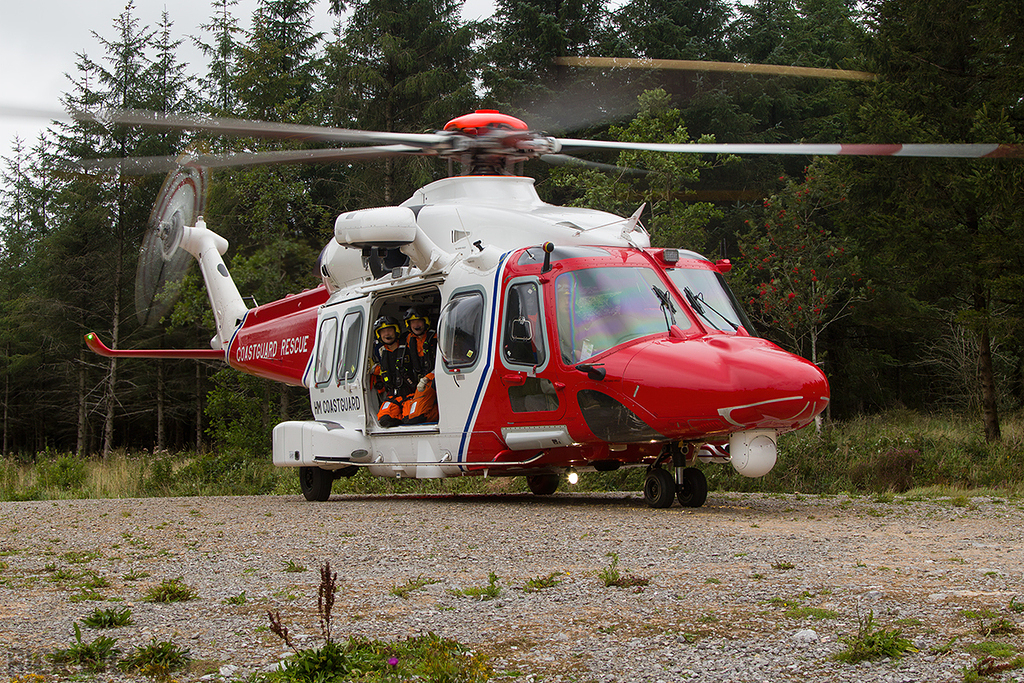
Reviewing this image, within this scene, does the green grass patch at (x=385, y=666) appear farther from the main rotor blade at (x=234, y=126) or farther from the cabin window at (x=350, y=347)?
the cabin window at (x=350, y=347)

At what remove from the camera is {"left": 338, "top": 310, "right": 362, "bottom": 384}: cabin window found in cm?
1219

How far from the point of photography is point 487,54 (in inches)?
1172

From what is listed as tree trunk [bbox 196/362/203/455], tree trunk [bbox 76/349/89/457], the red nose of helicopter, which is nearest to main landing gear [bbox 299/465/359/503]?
the red nose of helicopter

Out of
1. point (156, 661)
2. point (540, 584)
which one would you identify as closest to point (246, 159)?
point (540, 584)

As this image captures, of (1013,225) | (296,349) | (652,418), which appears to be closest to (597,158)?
(1013,225)

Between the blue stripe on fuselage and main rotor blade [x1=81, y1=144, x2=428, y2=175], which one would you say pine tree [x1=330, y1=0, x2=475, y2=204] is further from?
the blue stripe on fuselage

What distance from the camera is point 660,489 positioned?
9.61 m

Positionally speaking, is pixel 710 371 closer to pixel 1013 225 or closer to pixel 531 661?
pixel 531 661

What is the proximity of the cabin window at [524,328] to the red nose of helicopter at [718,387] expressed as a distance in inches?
38.5

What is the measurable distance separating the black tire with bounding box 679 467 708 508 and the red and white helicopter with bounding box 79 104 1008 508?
0.02 m

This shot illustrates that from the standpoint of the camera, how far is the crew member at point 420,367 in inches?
450

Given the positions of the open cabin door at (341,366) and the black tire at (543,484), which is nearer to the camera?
the open cabin door at (341,366)

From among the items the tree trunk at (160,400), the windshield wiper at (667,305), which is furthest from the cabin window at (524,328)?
the tree trunk at (160,400)

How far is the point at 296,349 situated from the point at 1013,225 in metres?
10.8
